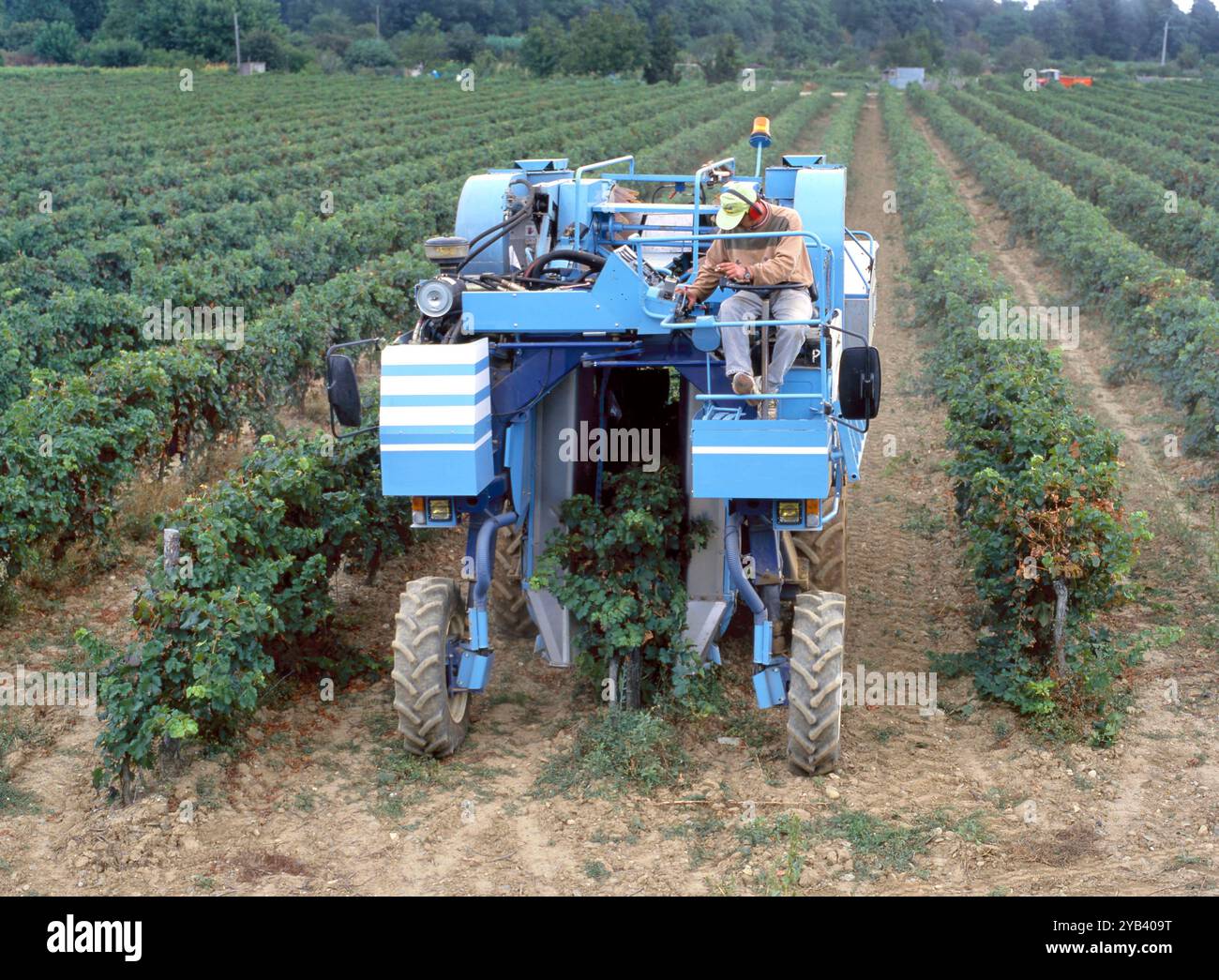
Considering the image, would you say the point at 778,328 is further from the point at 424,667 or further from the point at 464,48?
the point at 464,48

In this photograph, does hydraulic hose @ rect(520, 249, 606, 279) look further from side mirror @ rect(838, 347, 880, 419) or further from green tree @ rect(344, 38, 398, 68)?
green tree @ rect(344, 38, 398, 68)

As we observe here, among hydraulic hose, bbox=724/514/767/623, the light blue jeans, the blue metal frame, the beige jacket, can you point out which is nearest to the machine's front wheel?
the blue metal frame

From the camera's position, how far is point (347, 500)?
8531 mm

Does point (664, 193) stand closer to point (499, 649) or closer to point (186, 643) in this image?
point (499, 649)

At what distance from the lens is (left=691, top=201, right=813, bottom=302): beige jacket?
272 inches

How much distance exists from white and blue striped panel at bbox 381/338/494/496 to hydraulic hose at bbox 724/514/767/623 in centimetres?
132

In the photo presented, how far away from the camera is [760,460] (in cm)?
648

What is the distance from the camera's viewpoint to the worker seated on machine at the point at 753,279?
689 cm

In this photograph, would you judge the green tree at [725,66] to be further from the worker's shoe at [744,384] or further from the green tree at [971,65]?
the worker's shoe at [744,384]

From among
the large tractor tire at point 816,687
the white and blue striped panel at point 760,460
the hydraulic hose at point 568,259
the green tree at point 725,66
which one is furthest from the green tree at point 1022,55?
the white and blue striped panel at point 760,460

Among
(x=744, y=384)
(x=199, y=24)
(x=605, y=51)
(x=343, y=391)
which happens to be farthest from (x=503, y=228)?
(x=199, y=24)

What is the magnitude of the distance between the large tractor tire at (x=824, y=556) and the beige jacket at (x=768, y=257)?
212cm

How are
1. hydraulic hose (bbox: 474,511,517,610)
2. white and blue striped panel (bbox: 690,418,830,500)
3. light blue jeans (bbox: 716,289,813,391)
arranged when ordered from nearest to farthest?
white and blue striped panel (bbox: 690,418,830,500) → light blue jeans (bbox: 716,289,813,391) → hydraulic hose (bbox: 474,511,517,610)

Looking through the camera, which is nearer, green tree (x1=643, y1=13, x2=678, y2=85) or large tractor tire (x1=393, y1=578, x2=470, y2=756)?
large tractor tire (x1=393, y1=578, x2=470, y2=756)
